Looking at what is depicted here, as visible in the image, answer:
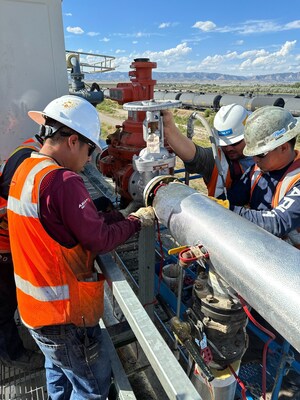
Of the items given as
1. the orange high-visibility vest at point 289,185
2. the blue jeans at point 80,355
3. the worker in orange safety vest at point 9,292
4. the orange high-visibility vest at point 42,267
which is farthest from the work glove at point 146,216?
the worker in orange safety vest at point 9,292

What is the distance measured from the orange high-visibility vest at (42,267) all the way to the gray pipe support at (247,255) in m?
0.61

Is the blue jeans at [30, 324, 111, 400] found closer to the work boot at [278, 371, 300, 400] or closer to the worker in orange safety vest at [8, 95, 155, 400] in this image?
the worker in orange safety vest at [8, 95, 155, 400]

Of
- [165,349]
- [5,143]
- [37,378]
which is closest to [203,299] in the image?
[165,349]

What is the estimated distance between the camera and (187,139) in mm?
2633

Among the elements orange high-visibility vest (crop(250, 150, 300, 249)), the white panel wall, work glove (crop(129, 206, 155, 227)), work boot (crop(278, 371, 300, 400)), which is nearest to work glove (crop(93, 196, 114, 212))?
work glove (crop(129, 206, 155, 227))

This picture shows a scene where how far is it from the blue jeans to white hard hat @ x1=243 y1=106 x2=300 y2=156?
161 cm

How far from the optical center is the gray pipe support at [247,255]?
1033 millimetres

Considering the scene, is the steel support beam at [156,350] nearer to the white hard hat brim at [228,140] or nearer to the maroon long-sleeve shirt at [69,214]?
the maroon long-sleeve shirt at [69,214]

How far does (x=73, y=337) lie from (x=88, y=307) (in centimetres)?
23

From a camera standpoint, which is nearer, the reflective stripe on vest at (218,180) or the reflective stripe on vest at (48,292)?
the reflective stripe on vest at (48,292)

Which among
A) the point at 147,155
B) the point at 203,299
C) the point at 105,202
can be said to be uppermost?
the point at 147,155

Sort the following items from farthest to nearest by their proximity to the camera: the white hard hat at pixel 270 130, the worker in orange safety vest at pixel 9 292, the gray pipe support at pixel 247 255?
the worker in orange safety vest at pixel 9 292
the white hard hat at pixel 270 130
the gray pipe support at pixel 247 255

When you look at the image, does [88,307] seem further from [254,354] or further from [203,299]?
[254,354]

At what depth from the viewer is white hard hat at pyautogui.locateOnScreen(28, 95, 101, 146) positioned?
1.80m
